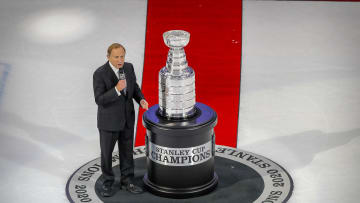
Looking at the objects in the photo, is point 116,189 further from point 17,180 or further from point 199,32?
point 199,32

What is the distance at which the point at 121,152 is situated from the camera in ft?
19.2

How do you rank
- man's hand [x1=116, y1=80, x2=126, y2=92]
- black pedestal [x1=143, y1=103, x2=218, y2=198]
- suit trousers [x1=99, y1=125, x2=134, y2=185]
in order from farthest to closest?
1. suit trousers [x1=99, y1=125, x2=134, y2=185]
2. black pedestal [x1=143, y1=103, x2=218, y2=198]
3. man's hand [x1=116, y1=80, x2=126, y2=92]

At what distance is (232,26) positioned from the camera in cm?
858

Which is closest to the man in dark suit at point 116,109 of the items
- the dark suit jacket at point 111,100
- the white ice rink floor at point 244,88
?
the dark suit jacket at point 111,100

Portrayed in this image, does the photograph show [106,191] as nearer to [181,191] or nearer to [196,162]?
[181,191]

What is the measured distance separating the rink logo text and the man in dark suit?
0.69ft

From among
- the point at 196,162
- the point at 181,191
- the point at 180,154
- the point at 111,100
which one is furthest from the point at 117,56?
the point at 181,191

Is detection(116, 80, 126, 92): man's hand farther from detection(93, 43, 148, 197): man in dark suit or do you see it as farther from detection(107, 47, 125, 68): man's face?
detection(107, 47, 125, 68): man's face

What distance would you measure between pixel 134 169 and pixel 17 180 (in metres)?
1.01

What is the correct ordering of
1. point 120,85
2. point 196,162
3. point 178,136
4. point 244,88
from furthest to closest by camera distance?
point 244,88
point 196,162
point 178,136
point 120,85

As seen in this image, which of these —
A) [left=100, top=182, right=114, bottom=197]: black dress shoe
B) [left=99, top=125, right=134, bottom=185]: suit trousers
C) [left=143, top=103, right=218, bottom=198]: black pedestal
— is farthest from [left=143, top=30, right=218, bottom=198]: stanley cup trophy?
[left=100, top=182, right=114, bottom=197]: black dress shoe

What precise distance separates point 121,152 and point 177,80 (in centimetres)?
82

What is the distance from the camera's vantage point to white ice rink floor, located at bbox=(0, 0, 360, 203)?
248 inches

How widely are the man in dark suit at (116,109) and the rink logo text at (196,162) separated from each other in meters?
0.21
